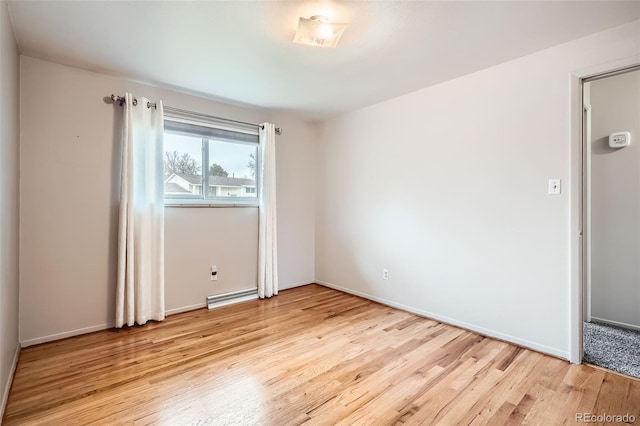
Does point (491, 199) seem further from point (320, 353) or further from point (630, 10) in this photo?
point (320, 353)

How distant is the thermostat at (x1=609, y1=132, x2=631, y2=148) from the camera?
281 cm

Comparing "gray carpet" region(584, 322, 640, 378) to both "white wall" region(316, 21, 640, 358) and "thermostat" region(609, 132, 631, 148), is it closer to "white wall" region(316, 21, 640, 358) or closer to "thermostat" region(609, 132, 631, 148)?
"white wall" region(316, 21, 640, 358)

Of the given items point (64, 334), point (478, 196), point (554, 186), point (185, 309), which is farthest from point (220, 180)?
point (554, 186)

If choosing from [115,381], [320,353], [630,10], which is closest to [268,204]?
[320,353]

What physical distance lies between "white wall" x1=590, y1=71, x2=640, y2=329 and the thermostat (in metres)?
0.04

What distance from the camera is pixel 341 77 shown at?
2834 millimetres

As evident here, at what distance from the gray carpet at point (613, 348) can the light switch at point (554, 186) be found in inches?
49.2

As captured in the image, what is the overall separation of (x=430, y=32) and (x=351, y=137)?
1.90 meters

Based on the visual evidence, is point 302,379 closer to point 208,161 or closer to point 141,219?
point 141,219

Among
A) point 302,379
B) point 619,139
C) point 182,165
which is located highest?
point 619,139

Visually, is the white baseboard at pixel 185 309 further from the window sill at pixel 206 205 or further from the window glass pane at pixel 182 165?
the window glass pane at pixel 182 165

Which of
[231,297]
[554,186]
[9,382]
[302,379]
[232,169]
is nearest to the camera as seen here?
[9,382]

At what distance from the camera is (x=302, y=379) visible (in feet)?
6.59

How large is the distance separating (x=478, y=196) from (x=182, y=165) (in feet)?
9.81
